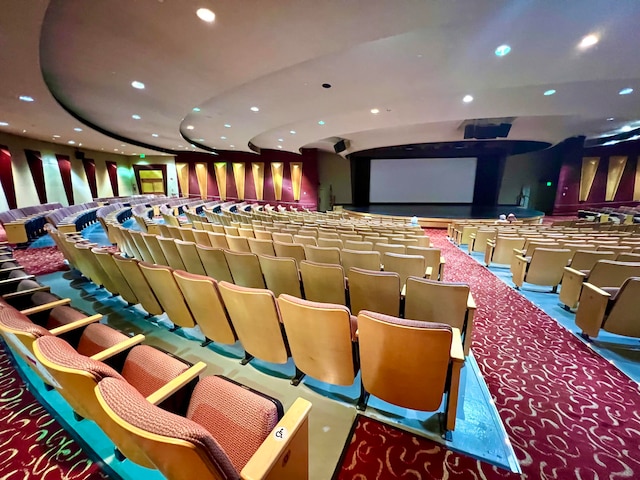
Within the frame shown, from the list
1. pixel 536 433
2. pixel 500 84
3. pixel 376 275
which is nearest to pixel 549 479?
pixel 536 433

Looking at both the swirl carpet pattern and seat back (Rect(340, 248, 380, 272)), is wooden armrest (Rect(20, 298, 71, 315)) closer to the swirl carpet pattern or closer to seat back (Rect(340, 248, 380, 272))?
the swirl carpet pattern

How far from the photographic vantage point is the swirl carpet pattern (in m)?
1.36

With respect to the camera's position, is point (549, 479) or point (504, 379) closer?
point (549, 479)

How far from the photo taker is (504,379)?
2025 millimetres

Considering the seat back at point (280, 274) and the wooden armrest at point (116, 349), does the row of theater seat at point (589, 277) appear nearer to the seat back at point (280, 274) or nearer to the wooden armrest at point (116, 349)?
the seat back at point (280, 274)

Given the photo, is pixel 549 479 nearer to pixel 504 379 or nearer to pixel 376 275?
pixel 504 379

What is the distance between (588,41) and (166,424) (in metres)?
Result: 6.53

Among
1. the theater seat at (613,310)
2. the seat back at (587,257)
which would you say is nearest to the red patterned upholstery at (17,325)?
the theater seat at (613,310)

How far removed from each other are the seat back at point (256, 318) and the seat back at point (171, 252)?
6.26 feet

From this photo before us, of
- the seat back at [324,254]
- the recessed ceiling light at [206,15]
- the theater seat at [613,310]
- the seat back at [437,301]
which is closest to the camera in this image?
the seat back at [437,301]

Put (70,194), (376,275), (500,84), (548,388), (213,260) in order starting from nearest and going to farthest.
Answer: (548,388)
(376,275)
(213,260)
(500,84)
(70,194)

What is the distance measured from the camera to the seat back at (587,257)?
130 inches

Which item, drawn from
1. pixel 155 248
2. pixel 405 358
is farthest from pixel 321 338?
pixel 155 248

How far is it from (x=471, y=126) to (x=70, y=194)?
18.9 m
